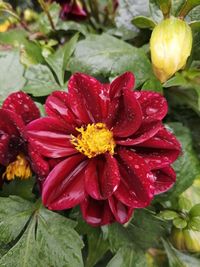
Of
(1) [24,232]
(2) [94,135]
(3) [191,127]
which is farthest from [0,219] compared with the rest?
(3) [191,127]

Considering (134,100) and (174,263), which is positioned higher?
(134,100)

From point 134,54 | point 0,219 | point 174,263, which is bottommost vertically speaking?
point 174,263

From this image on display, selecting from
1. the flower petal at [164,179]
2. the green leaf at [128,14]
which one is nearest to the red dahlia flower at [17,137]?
the flower petal at [164,179]

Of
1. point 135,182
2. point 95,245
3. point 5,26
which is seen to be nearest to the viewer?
point 135,182

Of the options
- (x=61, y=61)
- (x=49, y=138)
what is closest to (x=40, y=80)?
(x=61, y=61)

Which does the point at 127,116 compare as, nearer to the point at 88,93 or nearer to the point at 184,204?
the point at 88,93

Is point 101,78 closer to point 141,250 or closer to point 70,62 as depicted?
point 70,62

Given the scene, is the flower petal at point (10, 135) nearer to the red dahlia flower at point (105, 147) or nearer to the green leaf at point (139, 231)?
the red dahlia flower at point (105, 147)

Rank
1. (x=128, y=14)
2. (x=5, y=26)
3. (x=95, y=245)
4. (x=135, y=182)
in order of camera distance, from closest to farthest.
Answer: (x=135, y=182)
(x=95, y=245)
(x=128, y=14)
(x=5, y=26)
